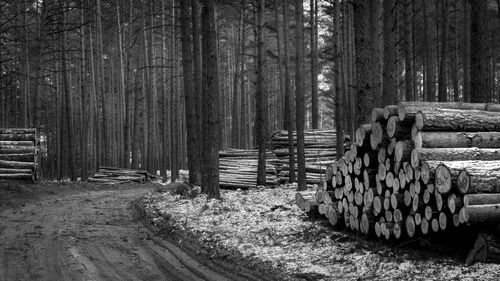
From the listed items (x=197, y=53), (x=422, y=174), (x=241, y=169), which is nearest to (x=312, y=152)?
(x=241, y=169)

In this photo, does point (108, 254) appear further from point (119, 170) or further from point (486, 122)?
point (119, 170)

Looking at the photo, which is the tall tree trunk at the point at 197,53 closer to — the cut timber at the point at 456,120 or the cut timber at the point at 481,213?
the cut timber at the point at 456,120

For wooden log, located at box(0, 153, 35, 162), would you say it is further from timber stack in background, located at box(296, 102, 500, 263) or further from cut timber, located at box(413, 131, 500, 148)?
cut timber, located at box(413, 131, 500, 148)

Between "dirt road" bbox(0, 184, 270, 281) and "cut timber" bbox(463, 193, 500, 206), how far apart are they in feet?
10.7

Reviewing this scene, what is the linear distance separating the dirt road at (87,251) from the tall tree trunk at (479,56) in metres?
7.37

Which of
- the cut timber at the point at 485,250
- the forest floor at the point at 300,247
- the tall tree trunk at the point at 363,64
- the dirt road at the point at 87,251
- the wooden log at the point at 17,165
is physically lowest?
the dirt road at the point at 87,251

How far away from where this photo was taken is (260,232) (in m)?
8.80

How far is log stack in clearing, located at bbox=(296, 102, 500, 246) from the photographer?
5.95 m

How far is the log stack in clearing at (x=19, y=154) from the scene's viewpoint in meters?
19.1

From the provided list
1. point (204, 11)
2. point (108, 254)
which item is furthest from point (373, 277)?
point (204, 11)

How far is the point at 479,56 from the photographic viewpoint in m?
10.4

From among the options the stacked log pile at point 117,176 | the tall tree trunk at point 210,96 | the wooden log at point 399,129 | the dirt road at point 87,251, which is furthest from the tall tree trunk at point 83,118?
the wooden log at point 399,129

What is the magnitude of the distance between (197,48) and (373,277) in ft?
35.4

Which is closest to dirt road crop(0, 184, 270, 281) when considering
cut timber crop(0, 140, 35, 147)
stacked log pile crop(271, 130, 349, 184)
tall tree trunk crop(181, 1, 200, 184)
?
tall tree trunk crop(181, 1, 200, 184)
